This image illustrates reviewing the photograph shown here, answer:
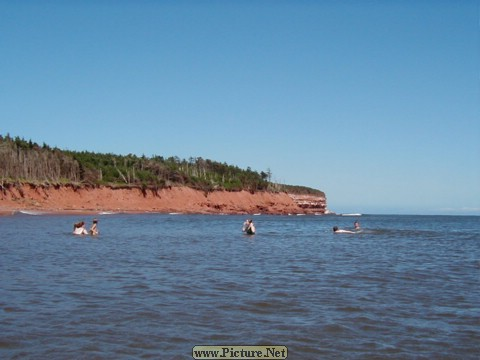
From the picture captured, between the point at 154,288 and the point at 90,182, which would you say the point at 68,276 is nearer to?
the point at 154,288

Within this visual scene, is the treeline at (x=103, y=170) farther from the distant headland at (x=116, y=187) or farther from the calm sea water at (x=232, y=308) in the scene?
the calm sea water at (x=232, y=308)

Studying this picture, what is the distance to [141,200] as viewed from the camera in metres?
97.0

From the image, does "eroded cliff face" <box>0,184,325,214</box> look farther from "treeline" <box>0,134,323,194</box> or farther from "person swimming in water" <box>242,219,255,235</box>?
"person swimming in water" <box>242,219,255,235</box>

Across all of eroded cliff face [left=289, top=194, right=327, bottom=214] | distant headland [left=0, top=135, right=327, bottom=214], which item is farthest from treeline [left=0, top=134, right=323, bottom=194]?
eroded cliff face [left=289, top=194, right=327, bottom=214]

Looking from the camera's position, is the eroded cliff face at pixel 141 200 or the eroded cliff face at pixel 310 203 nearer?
the eroded cliff face at pixel 141 200

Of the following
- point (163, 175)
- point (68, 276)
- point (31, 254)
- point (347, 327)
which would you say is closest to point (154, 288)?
point (68, 276)

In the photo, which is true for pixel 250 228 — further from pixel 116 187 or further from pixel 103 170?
pixel 103 170

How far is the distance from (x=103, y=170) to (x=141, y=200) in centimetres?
1916

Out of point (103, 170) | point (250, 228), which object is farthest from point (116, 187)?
point (250, 228)

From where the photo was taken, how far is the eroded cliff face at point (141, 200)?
245 ft

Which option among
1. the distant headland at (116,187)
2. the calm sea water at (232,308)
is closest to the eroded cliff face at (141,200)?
the distant headland at (116,187)

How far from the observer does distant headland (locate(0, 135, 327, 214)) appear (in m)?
78.1

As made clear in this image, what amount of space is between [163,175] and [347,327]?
114 metres

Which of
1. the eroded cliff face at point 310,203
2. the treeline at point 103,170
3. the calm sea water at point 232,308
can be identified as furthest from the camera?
the eroded cliff face at point 310,203
